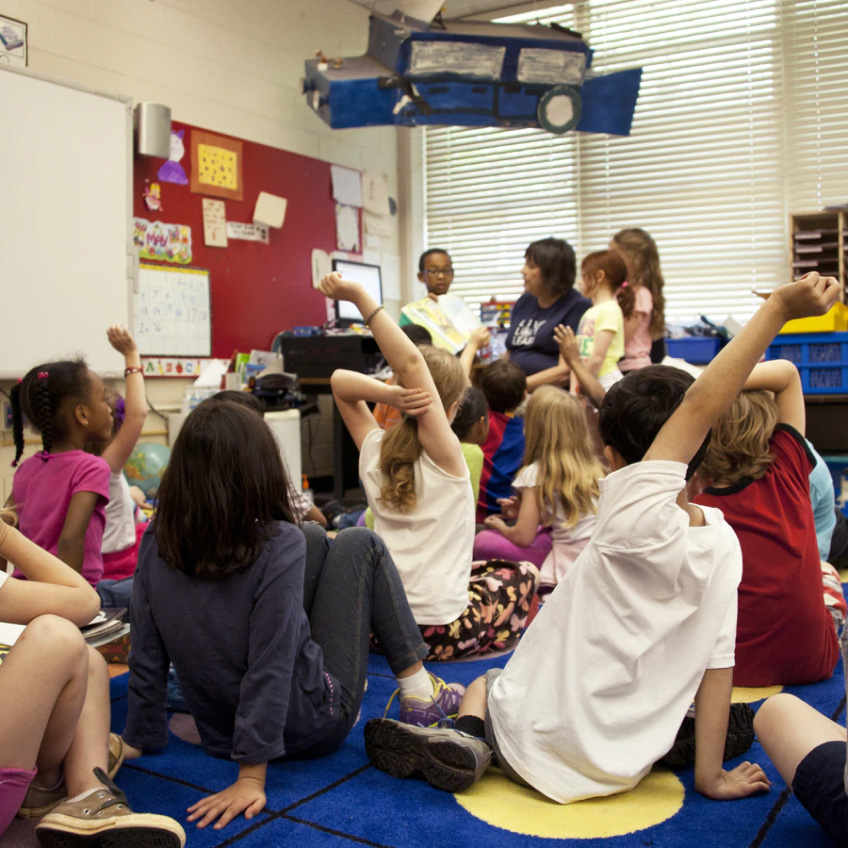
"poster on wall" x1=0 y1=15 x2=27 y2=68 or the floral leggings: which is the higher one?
"poster on wall" x1=0 y1=15 x2=27 y2=68

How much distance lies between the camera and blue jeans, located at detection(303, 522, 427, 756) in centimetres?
147

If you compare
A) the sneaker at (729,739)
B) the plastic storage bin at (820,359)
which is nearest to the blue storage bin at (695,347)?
the plastic storage bin at (820,359)

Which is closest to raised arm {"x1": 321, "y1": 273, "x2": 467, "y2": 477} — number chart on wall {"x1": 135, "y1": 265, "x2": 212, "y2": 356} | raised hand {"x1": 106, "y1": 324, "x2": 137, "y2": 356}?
raised hand {"x1": 106, "y1": 324, "x2": 137, "y2": 356}

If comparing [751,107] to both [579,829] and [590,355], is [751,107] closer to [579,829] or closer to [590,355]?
[590,355]

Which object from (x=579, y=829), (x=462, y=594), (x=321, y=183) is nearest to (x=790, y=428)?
(x=462, y=594)

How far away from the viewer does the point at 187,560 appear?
4.31 feet

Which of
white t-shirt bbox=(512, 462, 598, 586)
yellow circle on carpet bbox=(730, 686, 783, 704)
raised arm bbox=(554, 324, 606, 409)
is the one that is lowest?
yellow circle on carpet bbox=(730, 686, 783, 704)

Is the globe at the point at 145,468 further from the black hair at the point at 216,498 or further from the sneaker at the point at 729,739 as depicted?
the sneaker at the point at 729,739

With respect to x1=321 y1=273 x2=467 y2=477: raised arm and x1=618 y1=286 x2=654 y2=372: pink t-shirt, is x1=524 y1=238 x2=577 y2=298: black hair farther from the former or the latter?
x1=321 y1=273 x2=467 y2=477: raised arm

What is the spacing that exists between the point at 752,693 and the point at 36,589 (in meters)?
1.39

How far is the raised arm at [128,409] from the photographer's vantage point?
6.80 ft

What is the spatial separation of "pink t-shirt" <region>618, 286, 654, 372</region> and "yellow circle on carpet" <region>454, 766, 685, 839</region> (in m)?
2.29

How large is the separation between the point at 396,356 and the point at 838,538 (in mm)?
1834

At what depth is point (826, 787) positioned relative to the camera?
1.07 m
